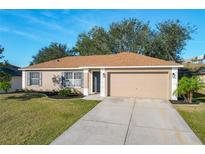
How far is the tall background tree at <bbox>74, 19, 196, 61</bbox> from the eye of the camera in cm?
2975

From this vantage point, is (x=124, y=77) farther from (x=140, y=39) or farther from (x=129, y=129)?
(x=140, y=39)

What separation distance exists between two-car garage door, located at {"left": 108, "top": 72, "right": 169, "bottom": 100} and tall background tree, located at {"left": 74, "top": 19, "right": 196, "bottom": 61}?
17.2 metres

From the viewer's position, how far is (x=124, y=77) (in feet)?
47.2

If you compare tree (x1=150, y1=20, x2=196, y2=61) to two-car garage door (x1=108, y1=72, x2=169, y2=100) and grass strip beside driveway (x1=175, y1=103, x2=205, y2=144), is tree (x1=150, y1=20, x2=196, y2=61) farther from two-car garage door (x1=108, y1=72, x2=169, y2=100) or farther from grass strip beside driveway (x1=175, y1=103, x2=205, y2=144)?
grass strip beside driveway (x1=175, y1=103, x2=205, y2=144)

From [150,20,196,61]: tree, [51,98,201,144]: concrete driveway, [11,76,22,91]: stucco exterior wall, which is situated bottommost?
[51,98,201,144]: concrete driveway

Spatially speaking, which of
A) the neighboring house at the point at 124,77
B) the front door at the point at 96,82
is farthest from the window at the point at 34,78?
the front door at the point at 96,82

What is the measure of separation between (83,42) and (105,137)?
98.5 feet

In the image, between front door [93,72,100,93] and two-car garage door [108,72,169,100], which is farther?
front door [93,72,100,93]

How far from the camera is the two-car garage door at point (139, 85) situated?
536 inches

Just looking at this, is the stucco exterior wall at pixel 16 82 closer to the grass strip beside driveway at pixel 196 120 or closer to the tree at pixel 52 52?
the tree at pixel 52 52

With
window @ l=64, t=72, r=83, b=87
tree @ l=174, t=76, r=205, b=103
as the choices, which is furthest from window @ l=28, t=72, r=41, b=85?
tree @ l=174, t=76, r=205, b=103
